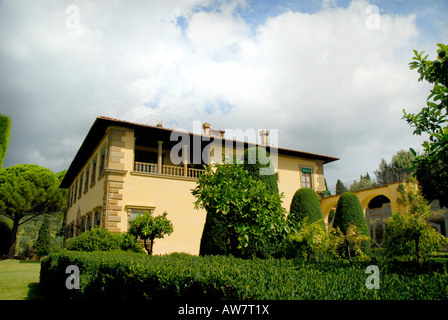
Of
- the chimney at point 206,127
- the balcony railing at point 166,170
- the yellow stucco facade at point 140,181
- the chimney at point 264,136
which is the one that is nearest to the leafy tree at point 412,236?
the yellow stucco facade at point 140,181

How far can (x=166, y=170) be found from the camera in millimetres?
18672

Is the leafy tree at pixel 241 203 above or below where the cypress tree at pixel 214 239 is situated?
above

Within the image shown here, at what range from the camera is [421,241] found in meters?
10.4

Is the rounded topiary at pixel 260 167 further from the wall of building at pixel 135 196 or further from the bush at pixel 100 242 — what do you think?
the bush at pixel 100 242

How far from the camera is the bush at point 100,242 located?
11.9 meters

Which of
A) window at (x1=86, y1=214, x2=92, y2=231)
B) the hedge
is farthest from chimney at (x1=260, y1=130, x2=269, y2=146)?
the hedge

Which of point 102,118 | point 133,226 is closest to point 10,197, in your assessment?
point 102,118

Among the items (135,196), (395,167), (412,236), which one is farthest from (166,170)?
(395,167)

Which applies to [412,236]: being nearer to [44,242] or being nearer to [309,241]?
[309,241]

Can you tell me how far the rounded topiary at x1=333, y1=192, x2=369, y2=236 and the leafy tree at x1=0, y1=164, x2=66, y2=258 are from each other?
28.7 m

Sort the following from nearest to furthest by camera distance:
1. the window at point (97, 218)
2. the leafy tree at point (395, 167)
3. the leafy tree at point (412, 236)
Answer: the leafy tree at point (412, 236) → the window at point (97, 218) → the leafy tree at point (395, 167)

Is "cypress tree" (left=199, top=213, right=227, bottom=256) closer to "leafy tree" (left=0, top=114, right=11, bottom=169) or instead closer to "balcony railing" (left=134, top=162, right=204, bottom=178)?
"balcony railing" (left=134, top=162, right=204, bottom=178)

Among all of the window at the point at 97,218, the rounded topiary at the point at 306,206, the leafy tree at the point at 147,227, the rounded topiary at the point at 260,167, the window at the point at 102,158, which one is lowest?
the leafy tree at the point at 147,227
